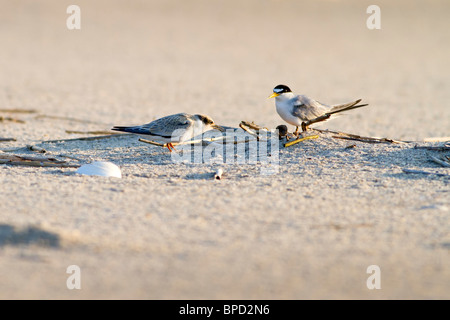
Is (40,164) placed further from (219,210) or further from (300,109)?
(300,109)

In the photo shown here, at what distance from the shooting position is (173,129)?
5.57m

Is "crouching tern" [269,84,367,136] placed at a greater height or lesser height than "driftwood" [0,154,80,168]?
greater

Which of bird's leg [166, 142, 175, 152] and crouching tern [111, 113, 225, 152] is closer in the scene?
crouching tern [111, 113, 225, 152]

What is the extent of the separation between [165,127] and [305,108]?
4.28 ft

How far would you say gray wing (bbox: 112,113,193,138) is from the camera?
18.1 feet

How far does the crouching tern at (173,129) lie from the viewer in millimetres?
5539
